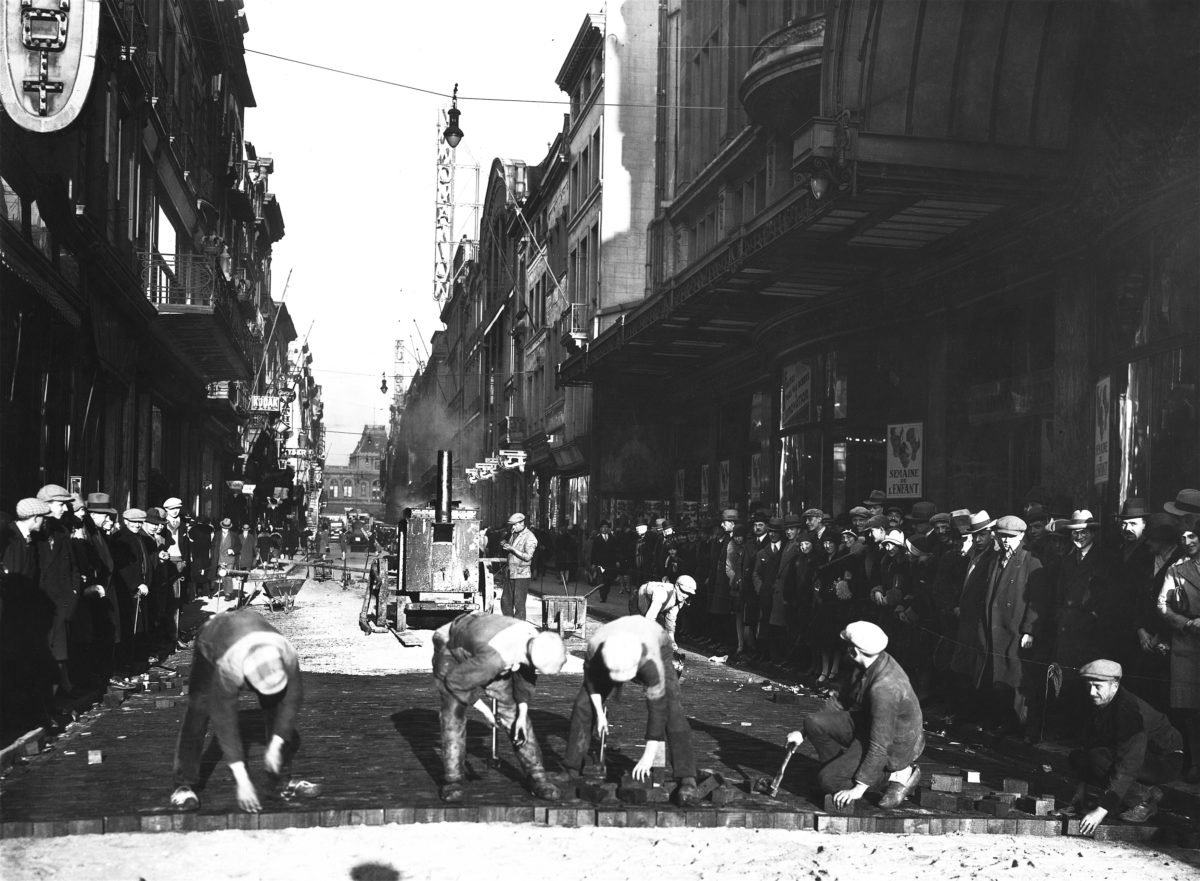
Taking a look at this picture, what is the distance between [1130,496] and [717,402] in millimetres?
18844

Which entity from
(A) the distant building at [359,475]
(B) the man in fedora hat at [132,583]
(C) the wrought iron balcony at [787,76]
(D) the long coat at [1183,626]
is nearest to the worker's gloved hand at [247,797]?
(D) the long coat at [1183,626]

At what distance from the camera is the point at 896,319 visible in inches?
842

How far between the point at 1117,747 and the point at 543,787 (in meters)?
3.73

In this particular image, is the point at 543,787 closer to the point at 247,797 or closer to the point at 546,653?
the point at 546,653

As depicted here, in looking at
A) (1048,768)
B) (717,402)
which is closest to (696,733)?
(1048,768)

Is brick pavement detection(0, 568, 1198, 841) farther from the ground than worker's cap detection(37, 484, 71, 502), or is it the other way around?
worker's cap detection(37, 484, 71, 502)

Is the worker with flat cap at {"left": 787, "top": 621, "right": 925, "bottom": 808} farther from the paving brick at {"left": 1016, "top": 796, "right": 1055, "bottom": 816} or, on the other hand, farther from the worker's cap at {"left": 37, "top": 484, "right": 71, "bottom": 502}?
the worker's cap at {"left": 37, "top": 484, "right": 71, "bottom": 502}

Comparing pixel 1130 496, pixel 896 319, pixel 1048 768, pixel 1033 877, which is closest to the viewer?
pixel 1033 877

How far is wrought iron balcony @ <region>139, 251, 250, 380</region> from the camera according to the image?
28.9 meters

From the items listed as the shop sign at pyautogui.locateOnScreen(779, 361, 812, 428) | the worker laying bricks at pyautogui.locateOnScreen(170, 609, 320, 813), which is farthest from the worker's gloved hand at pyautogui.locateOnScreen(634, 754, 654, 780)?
the shop sign at pyautogui.locateOnScreen(779, 361, 812, 428)

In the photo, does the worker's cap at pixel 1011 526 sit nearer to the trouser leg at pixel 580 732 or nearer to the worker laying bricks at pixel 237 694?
the trouser leg at pixel 580 732

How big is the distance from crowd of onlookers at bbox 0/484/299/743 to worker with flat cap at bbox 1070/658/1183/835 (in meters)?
8.13

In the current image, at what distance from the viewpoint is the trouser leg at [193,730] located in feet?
27.8

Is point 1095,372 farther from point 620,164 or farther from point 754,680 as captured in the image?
point 620,164
